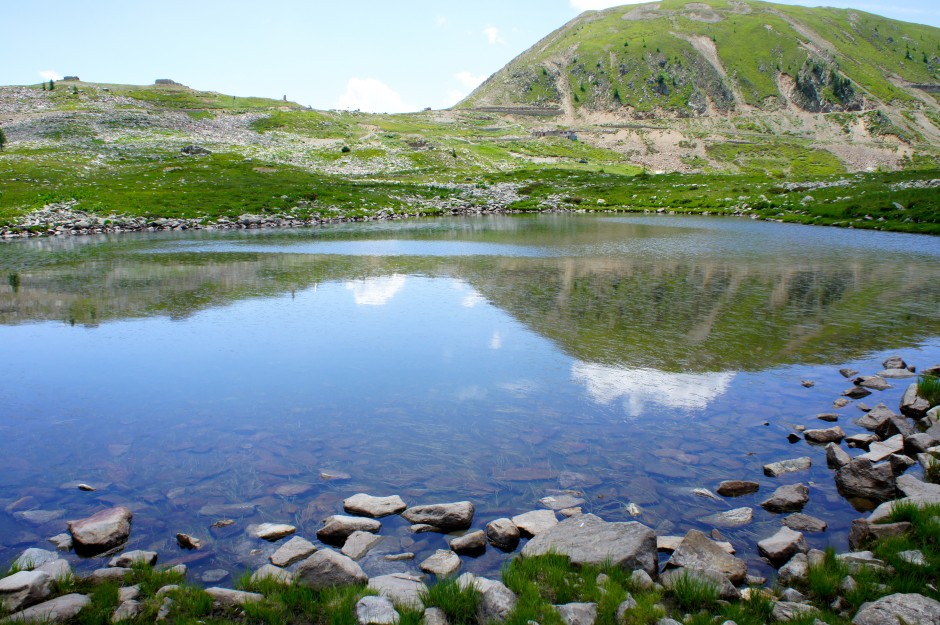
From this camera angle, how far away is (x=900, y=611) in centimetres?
548

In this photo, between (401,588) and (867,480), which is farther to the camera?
(867,480)

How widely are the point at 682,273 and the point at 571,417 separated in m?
19.2

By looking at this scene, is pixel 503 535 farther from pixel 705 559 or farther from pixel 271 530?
pixel 271 530

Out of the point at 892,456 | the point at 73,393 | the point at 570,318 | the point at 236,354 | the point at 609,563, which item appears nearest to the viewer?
the point at 609,563

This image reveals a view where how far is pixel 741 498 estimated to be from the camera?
8.45m

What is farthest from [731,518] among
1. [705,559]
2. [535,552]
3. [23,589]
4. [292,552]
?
[23,589]

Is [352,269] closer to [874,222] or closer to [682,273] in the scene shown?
[682,273]

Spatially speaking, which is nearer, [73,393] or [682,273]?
[73,393]

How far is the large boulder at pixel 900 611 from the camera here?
17.6 feet

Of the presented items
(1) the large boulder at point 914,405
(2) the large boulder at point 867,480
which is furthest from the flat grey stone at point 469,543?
(1) the large boulder at point 914,405

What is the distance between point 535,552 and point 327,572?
2358 mm

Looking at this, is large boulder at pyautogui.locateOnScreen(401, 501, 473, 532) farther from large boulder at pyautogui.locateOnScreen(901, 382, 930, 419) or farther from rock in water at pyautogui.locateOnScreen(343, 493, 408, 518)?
large boulder at pyautogui.locateOnScreen(901, 382, 930, 419)

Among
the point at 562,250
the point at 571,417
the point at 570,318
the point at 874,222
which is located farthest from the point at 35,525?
the point at 874,222

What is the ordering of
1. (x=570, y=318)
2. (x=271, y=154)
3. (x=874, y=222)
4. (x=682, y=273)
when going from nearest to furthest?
1. (x=570, y=318)
2. (x=682, y=273)
3. (x=874, y=222)
4. (x=271, y=154)
